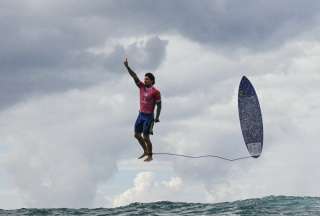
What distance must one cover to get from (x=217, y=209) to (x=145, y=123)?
177 inches

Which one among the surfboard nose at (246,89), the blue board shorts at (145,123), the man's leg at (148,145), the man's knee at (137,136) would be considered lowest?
the man's leg at (148,145)

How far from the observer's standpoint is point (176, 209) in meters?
23.0

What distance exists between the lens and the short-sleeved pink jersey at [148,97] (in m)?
22.8

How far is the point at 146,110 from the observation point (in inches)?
909

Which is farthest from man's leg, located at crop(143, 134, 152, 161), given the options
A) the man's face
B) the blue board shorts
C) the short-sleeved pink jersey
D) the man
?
the man's face

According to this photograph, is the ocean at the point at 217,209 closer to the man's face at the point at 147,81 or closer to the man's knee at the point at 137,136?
the man's knee at the point at 137,136

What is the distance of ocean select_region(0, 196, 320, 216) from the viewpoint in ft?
69.5

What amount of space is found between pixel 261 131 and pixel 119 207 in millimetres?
8772

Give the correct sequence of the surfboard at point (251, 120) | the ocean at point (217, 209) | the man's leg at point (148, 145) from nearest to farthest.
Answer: the ocean at point (217, 209) < the man's leg at point (148, 145) < the surfboard at point (251, 120)

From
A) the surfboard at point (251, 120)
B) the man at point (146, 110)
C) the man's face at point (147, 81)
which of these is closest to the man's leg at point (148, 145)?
the man at point (146, 110)

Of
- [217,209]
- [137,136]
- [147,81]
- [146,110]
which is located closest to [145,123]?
[146,110]

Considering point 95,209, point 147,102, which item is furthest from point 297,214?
point 95,209

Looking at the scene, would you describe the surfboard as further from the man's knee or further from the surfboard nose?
the man's knee

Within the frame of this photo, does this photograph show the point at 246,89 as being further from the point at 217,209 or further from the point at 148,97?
the point at 217,209
